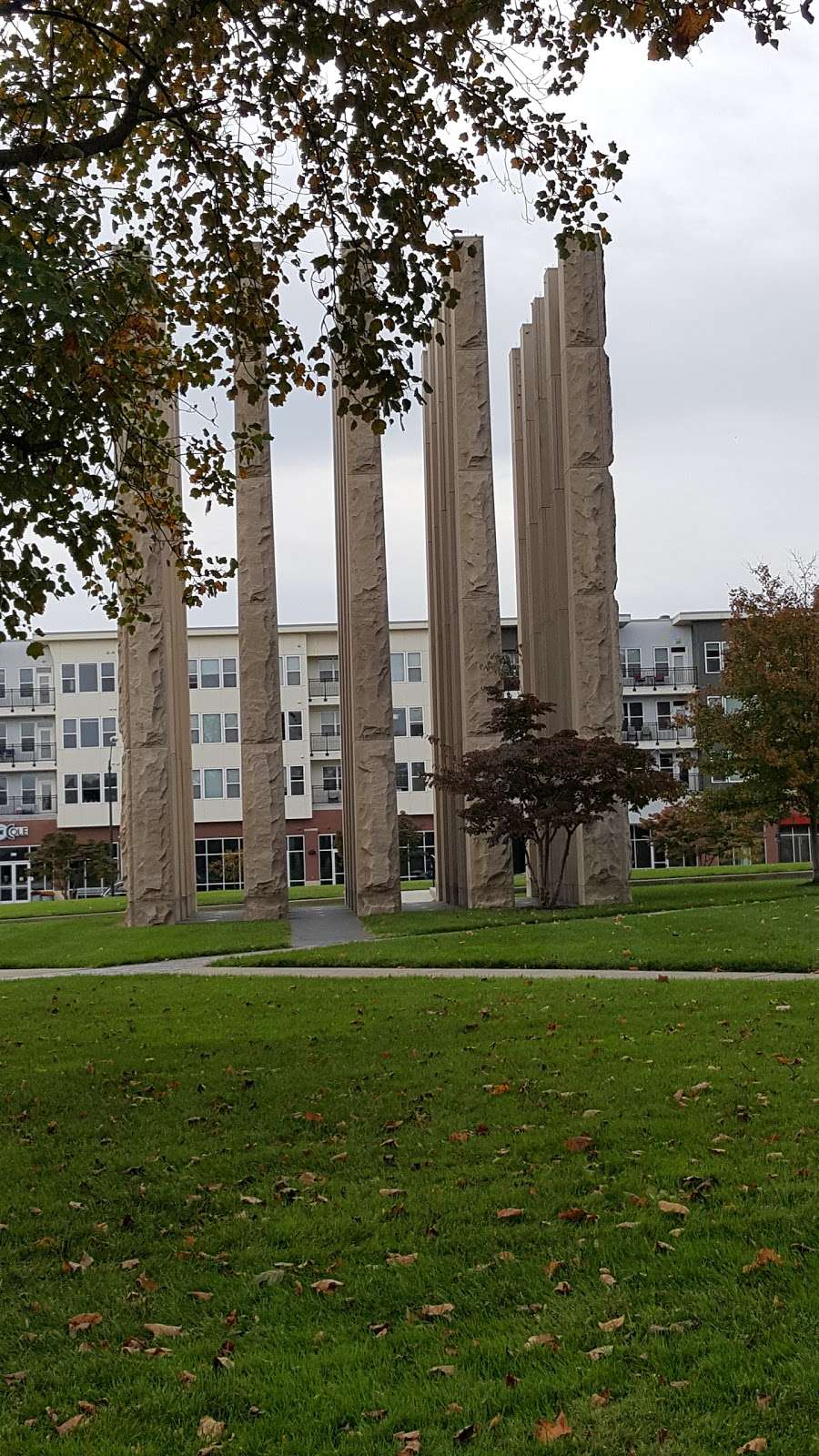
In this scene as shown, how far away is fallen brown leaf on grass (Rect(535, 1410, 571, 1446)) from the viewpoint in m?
4.23

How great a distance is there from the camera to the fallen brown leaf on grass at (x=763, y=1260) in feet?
17.9

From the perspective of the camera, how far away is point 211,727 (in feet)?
230

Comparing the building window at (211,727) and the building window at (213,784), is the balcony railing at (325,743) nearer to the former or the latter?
the building window at (211,727)

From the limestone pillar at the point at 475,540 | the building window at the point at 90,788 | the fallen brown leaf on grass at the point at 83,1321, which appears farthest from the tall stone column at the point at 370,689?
the building window at the point at 90,788

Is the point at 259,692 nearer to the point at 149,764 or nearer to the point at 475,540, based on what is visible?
the point at 149,764

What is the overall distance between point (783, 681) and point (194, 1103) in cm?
2271

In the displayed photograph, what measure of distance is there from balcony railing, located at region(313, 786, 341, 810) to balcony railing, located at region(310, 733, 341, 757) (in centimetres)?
184

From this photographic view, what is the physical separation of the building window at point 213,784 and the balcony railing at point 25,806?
868 cm

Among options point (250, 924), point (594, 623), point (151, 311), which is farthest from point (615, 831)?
point (151, 311)

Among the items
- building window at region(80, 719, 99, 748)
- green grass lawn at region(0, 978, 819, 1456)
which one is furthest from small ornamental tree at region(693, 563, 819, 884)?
building window at region(80, 719, 99, 748)

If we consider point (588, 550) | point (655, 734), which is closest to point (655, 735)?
point (655, 734)

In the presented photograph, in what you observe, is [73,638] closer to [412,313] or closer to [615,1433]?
[412,313]

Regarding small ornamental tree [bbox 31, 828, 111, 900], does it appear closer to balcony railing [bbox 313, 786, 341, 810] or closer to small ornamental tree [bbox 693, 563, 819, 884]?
balcony railing [bbox 313, 786, 341, 810]

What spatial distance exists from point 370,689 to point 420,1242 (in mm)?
24496
